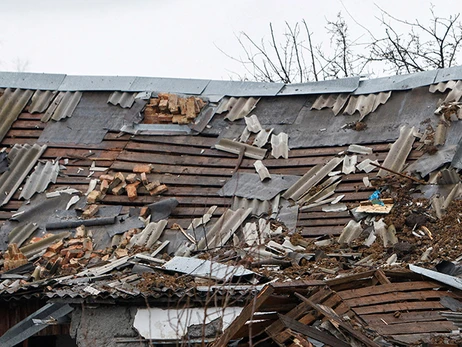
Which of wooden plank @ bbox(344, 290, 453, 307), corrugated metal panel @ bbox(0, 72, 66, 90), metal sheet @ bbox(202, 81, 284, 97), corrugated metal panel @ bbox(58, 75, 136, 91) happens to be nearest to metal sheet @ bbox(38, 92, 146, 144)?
corrugated metal panel @ bbox(58, 75, 136, 91)

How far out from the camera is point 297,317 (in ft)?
30.9

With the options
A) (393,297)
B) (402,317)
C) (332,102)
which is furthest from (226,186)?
(402,317)

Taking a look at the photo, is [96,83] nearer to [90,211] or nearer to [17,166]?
[17,166]

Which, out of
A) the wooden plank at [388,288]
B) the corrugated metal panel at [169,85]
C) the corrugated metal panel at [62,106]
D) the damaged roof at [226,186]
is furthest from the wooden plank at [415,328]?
the corrugated metal panel at [62,106]

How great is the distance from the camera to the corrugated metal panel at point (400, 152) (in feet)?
43.3

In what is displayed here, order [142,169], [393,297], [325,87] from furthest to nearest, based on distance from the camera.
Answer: [325,87]
[142,169]
[393,297]

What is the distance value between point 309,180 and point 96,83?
4.53 m

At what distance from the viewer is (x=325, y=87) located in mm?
15070

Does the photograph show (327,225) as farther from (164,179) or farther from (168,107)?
(168,107)

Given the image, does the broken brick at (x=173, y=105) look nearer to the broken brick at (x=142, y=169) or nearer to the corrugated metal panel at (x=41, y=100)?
the broken brick at (x=142, y=169)

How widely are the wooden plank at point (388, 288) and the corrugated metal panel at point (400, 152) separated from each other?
314 cm

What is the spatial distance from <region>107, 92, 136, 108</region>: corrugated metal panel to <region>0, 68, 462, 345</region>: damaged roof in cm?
3

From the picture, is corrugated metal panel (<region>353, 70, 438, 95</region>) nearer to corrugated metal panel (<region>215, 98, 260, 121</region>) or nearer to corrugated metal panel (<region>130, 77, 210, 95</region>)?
corrugated metal panel (<region>215, 98, 260, 121</region>)

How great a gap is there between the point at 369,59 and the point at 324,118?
10699 millimetres
